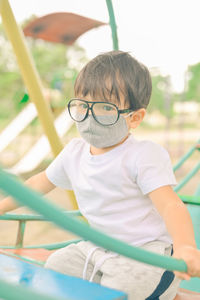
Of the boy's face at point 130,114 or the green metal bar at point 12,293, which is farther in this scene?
the boy's face at point 130,114

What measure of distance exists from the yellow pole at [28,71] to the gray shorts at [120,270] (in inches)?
18.3

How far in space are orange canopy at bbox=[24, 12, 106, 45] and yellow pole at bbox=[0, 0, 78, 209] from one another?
3687 millimetres

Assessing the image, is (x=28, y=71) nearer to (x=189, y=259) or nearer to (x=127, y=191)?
(x=127, y=191)

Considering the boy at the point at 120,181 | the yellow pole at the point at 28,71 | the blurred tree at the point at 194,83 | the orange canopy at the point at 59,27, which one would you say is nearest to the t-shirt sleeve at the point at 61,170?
the boy at the point at 120,181

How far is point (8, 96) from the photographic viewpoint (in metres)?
9.74

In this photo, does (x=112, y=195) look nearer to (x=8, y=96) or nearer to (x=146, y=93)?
(x=146, y=93)

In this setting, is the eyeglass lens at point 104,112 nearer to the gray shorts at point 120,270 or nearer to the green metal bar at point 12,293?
the gray shorts at point 120,270

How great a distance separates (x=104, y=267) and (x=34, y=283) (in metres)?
0.19

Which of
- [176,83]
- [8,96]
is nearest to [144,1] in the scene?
[176,83]

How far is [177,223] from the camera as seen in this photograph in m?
0.84

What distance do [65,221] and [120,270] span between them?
38cm

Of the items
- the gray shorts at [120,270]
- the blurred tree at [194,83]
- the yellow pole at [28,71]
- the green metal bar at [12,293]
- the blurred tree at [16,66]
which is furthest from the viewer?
the blurred tree at [16,66]

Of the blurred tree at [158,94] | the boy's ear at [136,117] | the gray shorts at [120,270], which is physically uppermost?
the boy's ear at [136,117]

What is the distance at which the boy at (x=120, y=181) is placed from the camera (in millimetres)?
889
